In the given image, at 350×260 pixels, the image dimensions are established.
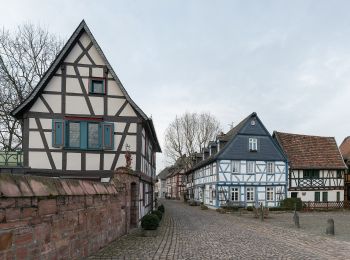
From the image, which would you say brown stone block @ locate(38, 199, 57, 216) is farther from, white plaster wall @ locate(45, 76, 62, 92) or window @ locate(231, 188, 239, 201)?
window @ locate(231, 188, 239, 201)

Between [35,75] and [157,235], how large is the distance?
17.5 m

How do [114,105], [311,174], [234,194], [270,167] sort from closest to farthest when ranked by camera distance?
[114,105], [234,194], [270,167], [311,174]

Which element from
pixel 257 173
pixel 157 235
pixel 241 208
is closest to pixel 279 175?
pixel 257 173

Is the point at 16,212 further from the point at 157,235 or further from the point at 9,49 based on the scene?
the point at 9,49

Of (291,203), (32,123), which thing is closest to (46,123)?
(32,123)

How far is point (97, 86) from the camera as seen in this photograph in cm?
1820

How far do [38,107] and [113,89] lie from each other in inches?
154

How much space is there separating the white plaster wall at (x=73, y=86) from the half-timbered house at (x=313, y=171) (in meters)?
26.4

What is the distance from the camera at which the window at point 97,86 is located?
18109mm

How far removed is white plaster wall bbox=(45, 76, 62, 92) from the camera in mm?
17672

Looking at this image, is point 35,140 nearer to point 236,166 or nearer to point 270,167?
point 236,166

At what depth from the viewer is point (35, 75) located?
26.6m

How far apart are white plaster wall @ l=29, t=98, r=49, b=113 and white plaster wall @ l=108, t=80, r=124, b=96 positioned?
339cm

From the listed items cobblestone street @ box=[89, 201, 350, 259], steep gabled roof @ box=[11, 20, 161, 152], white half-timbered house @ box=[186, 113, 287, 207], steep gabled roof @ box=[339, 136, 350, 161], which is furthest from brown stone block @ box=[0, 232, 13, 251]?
steep gabled roof @ box=[339, 136, 350, 161]
